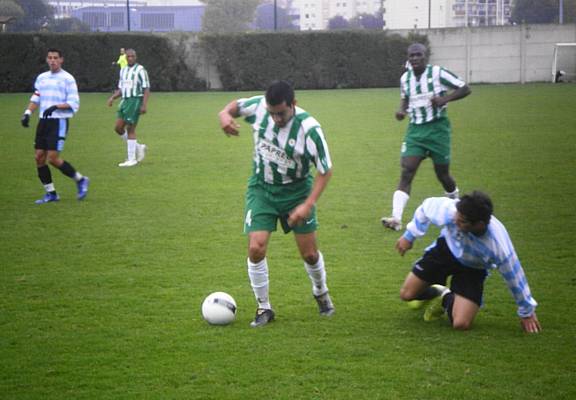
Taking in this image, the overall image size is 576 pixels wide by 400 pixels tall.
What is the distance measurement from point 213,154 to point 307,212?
12.4 m

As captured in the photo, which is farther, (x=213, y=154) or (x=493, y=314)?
(x=213, y=154)

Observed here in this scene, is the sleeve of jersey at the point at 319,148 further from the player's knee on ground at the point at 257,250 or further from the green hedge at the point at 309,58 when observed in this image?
the green hedge at the point at 309,58

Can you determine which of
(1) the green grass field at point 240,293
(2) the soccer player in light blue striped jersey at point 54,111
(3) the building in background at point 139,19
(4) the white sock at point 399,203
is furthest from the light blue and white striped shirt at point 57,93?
(3) the building in background at point 139,19

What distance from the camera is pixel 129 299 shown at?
790cm

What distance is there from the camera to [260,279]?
699 cm

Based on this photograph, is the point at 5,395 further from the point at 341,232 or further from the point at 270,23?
the point at 270,23

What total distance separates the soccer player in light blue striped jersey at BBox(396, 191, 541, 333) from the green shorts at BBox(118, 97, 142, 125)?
1112cm

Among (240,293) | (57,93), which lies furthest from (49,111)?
(240,293)

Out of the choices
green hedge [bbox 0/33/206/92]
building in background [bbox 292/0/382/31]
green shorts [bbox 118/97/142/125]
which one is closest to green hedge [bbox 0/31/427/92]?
green hedge [bbox 0/33/206/92]

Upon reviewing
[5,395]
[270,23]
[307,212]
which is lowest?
[5,395]

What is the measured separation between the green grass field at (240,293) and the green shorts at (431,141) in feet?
3.53

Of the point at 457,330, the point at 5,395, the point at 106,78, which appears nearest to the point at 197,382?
the point at 5,395

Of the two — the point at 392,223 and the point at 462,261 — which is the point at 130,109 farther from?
the point at 462,261

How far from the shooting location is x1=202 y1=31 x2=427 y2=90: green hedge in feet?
129
